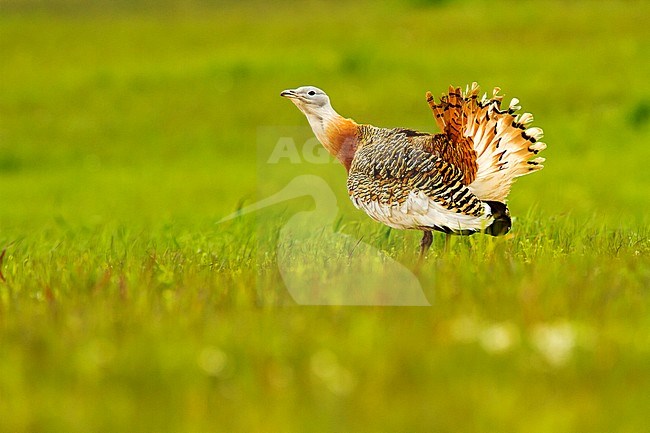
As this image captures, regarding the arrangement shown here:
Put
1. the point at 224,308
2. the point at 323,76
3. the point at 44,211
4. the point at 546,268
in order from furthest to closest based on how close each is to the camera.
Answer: the point at 323,76
the point at 44,211
the point at 546,268
the point at 224,308

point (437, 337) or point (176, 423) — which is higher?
point (437, 337)

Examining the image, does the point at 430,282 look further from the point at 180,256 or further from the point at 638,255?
the point at 180,256

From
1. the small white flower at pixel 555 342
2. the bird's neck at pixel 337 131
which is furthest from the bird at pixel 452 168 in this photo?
the small white flower at pixel 555 342

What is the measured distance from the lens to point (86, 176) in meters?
18.0

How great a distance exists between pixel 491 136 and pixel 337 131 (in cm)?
100

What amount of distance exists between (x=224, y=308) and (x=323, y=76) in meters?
17.8

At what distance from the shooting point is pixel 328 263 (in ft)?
19.0

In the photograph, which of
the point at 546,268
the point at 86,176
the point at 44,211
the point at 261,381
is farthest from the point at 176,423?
the point at 86,176

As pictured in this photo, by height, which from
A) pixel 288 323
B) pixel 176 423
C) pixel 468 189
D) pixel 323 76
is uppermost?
pixel 323 76

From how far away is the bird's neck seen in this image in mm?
6262

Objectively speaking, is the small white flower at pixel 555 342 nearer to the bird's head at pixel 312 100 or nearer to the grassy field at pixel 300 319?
the grassy field at pixel 300 319

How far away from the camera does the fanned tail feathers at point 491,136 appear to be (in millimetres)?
5875

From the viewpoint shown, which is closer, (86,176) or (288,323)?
(288,323)

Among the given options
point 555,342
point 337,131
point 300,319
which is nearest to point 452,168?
point 337,131
